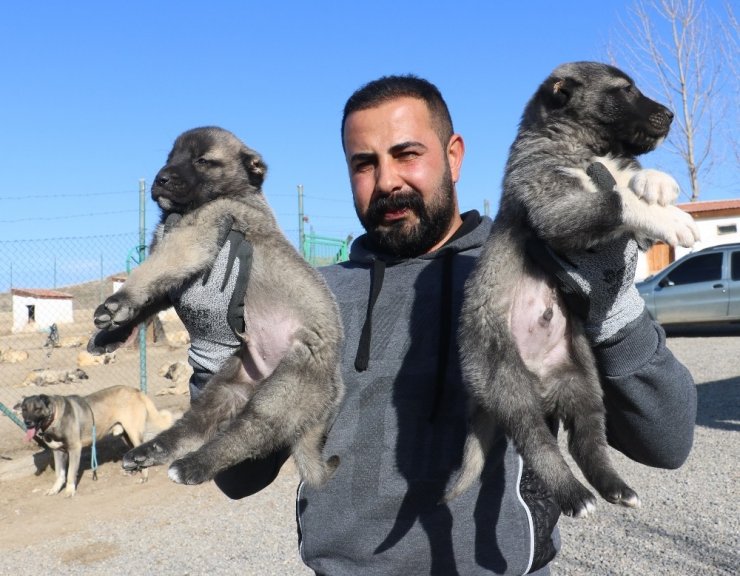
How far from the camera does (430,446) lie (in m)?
2.88

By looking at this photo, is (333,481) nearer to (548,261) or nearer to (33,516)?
(548,261)

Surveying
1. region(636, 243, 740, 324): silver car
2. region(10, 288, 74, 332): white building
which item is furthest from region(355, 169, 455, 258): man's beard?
region(10, 288, 74, 332): white building

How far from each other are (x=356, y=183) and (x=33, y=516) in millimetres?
6667

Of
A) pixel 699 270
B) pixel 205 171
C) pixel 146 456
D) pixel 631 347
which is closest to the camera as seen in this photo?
pixel 631 347

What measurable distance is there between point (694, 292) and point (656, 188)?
17.2 meters

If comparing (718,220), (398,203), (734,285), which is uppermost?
(398,203)

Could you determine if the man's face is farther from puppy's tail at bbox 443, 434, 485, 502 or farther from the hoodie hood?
puppy's tail at bbox 443, 434, 485, 502

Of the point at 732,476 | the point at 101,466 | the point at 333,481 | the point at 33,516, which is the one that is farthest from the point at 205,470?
the point at 101,466

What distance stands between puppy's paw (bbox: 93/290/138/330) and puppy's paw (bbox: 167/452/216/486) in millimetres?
662

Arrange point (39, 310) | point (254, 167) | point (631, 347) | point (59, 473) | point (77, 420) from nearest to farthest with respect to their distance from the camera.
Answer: point (631, 347) → point (254, 167) → point (59, 473) → point (77, 420) → point (39, 310)

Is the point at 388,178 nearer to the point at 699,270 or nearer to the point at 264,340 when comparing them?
the point at 264,340

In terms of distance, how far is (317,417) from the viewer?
304 centimetres

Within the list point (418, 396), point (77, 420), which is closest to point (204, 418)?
point (418, 396)

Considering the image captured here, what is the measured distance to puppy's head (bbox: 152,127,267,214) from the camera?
3521mm
